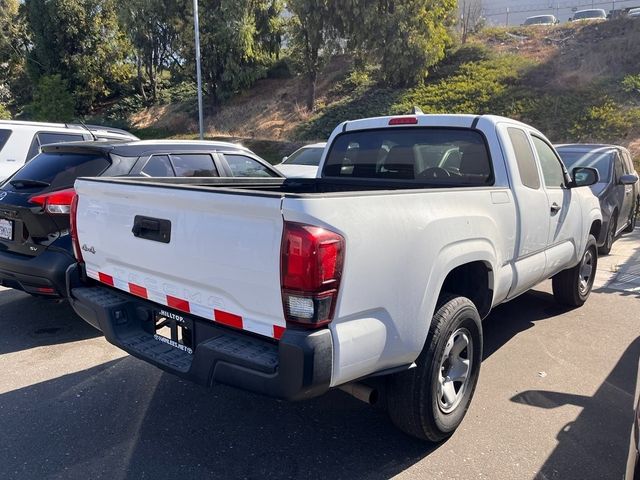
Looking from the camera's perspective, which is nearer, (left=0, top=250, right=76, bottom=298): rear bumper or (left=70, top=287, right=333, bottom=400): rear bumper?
(left=70, top=287, right=333, bottom=400): rear bumper

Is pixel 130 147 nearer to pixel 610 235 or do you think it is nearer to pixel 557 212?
pixel 557 212

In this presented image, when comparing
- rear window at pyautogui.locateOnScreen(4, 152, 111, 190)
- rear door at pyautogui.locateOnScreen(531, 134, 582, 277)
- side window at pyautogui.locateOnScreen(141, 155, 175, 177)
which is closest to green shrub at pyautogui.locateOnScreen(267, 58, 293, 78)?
side window at pyautogui.locateOnScreen(141, 155, 175, 177)

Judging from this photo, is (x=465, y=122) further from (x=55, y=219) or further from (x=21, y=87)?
(x=21, y=87)

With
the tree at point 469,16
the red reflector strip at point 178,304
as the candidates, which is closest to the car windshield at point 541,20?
the tree at point 469,16

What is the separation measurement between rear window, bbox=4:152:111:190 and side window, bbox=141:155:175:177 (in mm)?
410

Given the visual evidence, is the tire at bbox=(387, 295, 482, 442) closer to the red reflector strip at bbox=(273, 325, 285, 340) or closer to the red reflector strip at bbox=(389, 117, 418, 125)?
the red reflector strip at bbox=(273, 325, 285, 340)

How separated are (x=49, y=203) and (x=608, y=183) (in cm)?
759

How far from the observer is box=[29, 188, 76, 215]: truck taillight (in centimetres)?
460

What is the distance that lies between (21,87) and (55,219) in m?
35.9

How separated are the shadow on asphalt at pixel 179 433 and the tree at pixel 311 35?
2264cm

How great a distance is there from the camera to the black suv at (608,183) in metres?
7.76

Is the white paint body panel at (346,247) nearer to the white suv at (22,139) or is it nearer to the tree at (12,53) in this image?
the white suv at (22,139)

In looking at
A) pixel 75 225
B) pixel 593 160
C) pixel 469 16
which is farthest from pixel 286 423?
pixel 469 16

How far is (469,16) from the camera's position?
29.4 m
